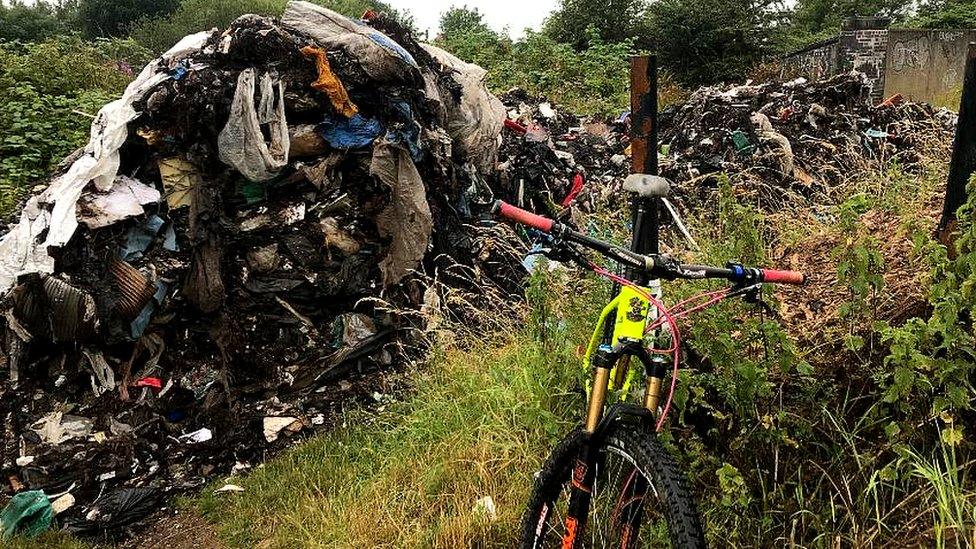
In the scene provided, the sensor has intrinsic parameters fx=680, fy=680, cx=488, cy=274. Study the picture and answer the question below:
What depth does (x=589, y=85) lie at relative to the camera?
14922 millimetres

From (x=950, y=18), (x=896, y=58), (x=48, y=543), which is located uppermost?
(x=950, y=18)

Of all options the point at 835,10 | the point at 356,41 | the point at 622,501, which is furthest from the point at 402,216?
the point at 835,10

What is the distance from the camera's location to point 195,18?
24312mm

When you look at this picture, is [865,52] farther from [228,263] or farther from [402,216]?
[228,263]

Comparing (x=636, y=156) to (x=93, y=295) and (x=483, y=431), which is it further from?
(x=93, y=295)

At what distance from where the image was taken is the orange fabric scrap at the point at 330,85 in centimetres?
492

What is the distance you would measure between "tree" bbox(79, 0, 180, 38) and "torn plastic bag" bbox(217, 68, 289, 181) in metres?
24.6

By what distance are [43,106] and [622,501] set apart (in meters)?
9.02

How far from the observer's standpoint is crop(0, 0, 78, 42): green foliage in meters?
19.8

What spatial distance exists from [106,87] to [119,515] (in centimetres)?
812

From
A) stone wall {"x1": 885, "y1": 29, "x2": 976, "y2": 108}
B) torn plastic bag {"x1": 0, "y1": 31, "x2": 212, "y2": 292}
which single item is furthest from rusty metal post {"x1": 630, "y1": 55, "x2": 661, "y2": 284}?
stone wall {"x1": 885, "y1": 29, "x2": 976, "y2": 108}

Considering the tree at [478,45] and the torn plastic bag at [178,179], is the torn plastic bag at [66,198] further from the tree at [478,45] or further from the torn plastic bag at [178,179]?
the tree at [478,45]

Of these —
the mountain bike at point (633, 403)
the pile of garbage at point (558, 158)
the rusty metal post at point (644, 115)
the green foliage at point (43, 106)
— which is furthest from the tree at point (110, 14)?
the mountain bike at point (633, 403)

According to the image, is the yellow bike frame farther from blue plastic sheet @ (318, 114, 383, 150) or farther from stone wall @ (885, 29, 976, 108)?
stone wall @ (885, 29, 976, 108)
